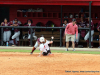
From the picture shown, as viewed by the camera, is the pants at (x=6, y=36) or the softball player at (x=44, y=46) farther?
the pants at (x=6, y=36)

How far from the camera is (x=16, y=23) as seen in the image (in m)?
16.0

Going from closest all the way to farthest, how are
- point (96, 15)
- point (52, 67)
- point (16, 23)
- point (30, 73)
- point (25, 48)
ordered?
point (30, 73)
point (52, 67)
point (25, 48)
point (16, 23)
point (96, 15)

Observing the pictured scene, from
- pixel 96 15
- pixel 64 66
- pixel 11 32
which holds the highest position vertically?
pixel 96 15

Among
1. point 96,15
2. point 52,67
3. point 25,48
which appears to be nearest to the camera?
point 52,67

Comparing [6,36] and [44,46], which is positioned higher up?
[6,36]

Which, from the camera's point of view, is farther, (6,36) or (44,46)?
(6,36)

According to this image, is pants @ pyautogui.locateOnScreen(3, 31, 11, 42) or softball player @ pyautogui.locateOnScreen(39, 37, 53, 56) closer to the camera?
softball player @ pyautogui.locateOnScreen(39, 37, 53, 56)

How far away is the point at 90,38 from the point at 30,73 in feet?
27.9

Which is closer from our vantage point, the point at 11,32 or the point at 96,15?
the point at 11,32

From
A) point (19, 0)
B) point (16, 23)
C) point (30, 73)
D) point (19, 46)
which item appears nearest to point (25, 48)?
point (19, 46)

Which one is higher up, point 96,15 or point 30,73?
point 96,15

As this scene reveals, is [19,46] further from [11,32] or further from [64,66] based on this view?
[64,66]

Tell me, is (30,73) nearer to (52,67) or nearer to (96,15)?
(52,67)

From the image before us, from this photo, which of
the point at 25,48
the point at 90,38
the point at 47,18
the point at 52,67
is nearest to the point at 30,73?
the point at 52,67
